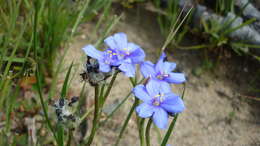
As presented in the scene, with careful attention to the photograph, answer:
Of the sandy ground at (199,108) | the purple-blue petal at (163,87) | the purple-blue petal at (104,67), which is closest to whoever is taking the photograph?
the purple-blue petal at (104,67)

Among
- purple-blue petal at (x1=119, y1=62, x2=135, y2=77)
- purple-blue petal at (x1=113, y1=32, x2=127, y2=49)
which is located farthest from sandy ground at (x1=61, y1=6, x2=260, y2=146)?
purple-blue petal at (x1=119, y1=62, x2=135, y2=77)

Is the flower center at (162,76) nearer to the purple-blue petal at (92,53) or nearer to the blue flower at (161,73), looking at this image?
the blue flower at (161,73)

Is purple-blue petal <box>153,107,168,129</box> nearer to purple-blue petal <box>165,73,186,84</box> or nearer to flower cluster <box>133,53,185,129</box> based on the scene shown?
flower cluster <box>133,53,185,129</box>

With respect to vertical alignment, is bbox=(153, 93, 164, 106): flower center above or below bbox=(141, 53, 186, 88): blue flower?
below

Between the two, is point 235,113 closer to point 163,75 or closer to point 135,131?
point 135,131

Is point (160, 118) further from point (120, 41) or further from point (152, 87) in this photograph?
point (120, 41)

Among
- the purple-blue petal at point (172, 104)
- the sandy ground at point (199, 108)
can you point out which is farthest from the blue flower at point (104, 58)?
the sandy ground at point (199, 108)
